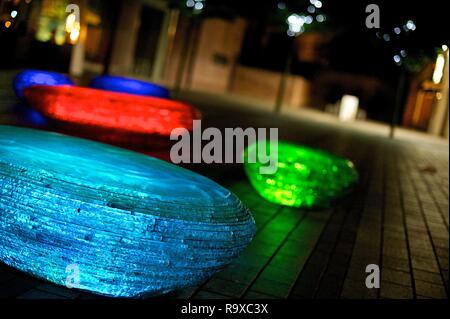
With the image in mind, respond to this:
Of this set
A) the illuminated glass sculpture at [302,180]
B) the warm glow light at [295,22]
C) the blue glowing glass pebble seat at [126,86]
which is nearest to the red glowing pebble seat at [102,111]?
the illuminated glass sculpture at [302,180]

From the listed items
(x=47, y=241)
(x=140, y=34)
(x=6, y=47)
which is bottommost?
(x=47, y=241)

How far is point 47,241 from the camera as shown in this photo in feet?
A: 8.09

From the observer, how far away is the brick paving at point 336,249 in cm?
340

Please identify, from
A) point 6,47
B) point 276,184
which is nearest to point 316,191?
point 276,184

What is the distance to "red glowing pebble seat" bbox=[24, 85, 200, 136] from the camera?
5.82m

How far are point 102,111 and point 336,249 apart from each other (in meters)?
2.79

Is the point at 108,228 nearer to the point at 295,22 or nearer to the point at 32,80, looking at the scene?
the point at 32,80

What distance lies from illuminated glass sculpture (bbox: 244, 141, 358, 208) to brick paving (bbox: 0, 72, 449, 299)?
0.12m

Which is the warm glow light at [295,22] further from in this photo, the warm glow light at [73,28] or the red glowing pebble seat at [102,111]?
the red glowing pebble seat at [102,111]

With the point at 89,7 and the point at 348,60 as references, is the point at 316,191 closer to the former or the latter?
the point at 89,7

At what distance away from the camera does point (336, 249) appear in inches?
184

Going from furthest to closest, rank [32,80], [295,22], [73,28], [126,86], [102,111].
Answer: [295,22] < [73,28] < [126,86] < [32,80] < [102,111]

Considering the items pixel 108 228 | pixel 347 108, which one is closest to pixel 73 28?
pixel 347 108
